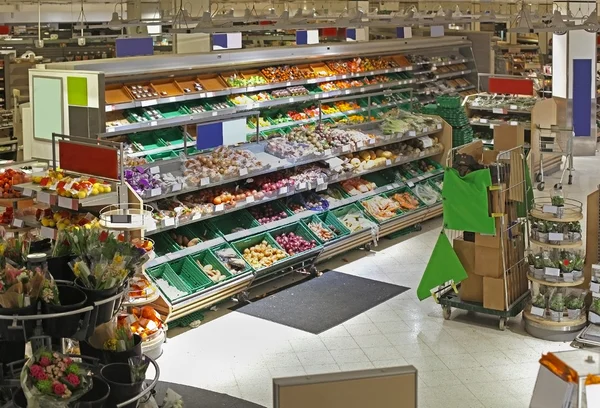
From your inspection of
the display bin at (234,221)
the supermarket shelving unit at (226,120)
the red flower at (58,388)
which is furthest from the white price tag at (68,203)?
the red flower at (58,388)

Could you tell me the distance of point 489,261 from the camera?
24.5 ft

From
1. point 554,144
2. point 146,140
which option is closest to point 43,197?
point 146,140

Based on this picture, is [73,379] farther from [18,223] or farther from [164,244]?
[164,244]

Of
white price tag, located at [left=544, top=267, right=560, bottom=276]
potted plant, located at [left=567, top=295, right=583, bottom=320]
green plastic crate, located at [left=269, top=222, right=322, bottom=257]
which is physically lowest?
potted plant, located at [left=567, top=295, right=583, bottom=320]

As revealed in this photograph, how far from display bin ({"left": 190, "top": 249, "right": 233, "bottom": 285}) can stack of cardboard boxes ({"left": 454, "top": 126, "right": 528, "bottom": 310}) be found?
6.92ft

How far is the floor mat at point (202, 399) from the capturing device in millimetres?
4152

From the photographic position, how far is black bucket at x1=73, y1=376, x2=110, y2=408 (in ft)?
10.9

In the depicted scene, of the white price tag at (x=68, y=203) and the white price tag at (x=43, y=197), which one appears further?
the white price tag at (x=43, y=197)

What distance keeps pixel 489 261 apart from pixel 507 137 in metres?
1.35

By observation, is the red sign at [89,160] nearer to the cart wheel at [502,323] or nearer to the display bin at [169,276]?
the display bin at [169,276]

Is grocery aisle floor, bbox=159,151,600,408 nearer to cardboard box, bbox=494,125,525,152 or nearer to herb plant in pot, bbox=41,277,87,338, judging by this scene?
Answer: cardboard box, bbox=494,125,525,152

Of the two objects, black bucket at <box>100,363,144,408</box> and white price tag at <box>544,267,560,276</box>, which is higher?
black bucket at <box>100,363,144,408</box>

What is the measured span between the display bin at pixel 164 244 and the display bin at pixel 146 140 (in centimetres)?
127

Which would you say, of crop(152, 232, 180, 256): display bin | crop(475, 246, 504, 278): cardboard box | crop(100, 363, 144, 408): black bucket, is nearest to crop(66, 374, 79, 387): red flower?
crop(100, 363, 144, 408): black bucket
